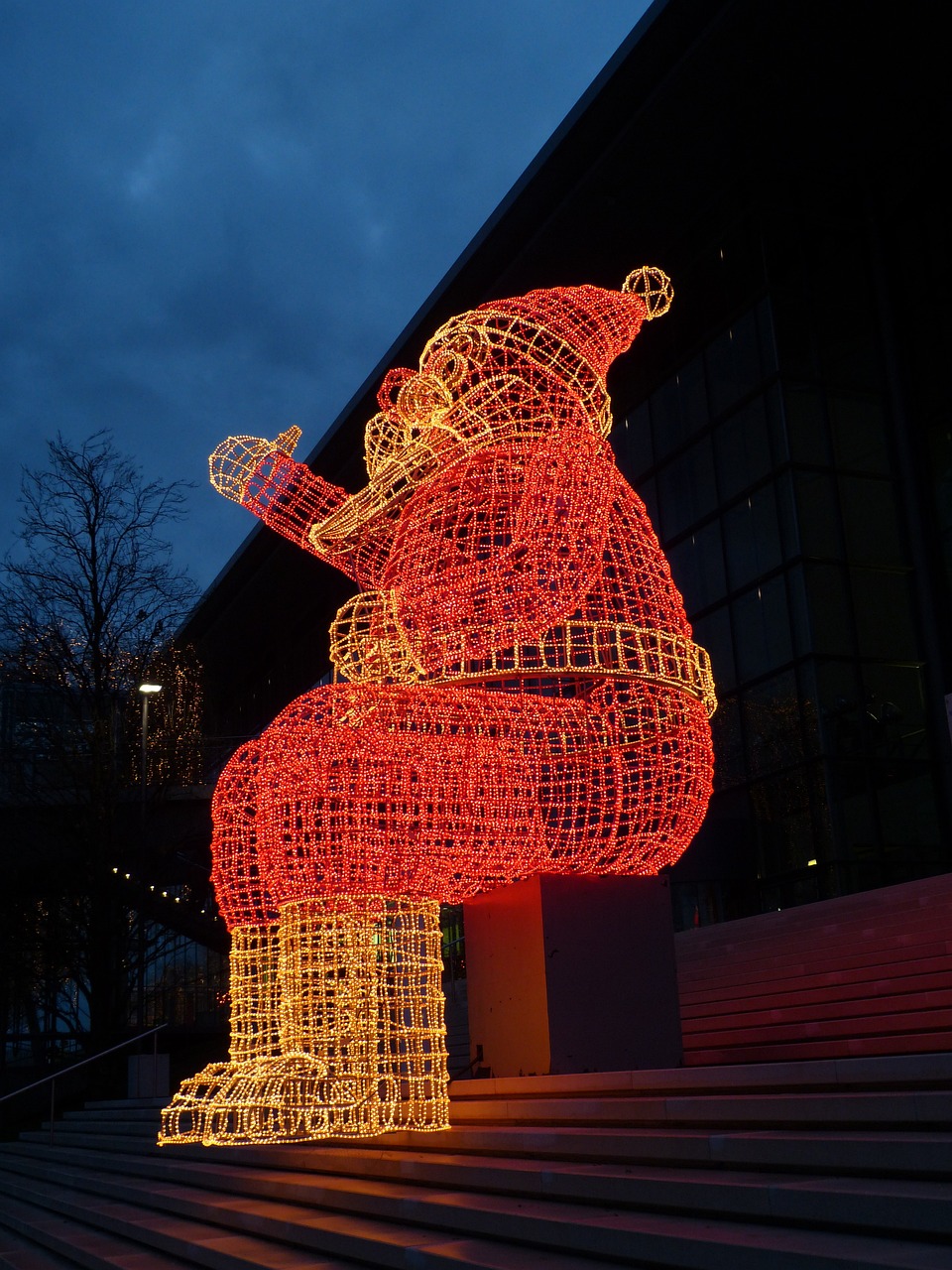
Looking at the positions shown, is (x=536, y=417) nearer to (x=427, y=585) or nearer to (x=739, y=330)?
(x=427, y=585)

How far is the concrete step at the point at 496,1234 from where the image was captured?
3586 millimetres

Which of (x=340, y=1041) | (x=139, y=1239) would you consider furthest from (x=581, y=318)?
(x=139, y=1239)

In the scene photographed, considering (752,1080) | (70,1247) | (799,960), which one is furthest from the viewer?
(799,960)

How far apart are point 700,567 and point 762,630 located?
1933mm

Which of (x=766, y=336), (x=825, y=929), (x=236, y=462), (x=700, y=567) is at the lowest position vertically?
(x=825, y=929)

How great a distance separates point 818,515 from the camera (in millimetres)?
19875

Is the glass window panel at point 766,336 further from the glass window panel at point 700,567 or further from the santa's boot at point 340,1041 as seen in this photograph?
the santa's boot at point 340,1041

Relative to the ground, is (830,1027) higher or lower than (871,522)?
lower

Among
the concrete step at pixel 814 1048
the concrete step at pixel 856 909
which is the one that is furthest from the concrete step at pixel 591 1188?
the concrete step at pixel 856 909

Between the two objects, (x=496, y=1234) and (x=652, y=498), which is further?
(x=652, y=498)

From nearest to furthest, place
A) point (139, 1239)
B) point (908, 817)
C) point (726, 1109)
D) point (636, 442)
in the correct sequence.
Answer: point (726, 1109)
point (139, 1239)
point (908, 817)
point (636, 442)

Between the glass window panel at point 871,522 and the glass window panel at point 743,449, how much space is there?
1301 millimetres

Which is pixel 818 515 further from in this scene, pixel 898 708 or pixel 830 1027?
pixel 830 1027

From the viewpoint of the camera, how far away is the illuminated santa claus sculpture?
6.18 metres
